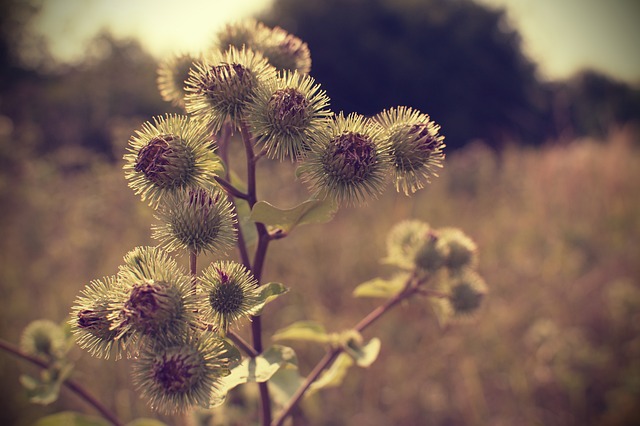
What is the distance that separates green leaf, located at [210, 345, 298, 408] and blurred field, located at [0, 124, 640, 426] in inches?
23.4

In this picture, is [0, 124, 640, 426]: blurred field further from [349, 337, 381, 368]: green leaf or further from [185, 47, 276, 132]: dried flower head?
[349, 337, 381, 368]: green leaf

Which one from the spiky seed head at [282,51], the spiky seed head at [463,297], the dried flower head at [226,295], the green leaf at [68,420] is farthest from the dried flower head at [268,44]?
the green leaf at [68,420]

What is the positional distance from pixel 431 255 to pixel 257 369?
772mm

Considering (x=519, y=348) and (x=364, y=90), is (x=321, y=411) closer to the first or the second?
(x=519, y=348)

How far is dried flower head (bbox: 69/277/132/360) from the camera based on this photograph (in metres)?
1.00

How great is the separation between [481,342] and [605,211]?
134 inches

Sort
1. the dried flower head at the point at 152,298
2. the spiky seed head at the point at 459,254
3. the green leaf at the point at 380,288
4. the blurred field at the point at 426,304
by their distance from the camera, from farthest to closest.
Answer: the blurred field at the point at 426,304
the spiky seed head at the point at 459,254
the green leaf at the point at 380,288
the dried flower head at the point at 152,298

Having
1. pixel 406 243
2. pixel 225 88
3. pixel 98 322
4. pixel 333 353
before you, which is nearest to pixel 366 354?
pixel 333 353

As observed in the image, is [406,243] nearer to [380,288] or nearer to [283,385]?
[380,288]

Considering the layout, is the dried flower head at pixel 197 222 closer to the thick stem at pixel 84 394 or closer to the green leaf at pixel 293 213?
the green leaf at pixel 293 213

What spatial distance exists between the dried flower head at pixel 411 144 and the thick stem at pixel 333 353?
20.8 inches

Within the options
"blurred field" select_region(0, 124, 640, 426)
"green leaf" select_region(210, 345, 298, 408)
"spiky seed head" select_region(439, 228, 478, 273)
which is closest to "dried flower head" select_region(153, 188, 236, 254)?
"green leaf" select_region(210, 345, 298, 408)

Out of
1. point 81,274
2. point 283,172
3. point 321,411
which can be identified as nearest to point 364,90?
point 283,172

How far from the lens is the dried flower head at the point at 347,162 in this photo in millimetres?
1060
